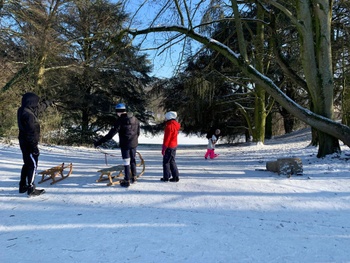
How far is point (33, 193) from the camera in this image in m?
5.49

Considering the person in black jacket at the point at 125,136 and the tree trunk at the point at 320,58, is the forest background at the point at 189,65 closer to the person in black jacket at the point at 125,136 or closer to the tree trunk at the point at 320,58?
the tree trunk at the point at 320,58

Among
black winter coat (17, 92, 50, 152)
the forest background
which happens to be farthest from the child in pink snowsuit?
black winter coat (17, 92, 50, 152)

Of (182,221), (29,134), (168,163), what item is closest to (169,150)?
(168,163)

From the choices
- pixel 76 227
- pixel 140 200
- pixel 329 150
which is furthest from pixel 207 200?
pixel 329 150

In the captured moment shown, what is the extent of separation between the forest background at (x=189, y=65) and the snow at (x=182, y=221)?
13.4 feet

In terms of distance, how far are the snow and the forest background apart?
4.09 m

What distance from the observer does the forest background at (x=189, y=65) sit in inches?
348

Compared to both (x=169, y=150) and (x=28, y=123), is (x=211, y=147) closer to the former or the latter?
(x=169, y=150)

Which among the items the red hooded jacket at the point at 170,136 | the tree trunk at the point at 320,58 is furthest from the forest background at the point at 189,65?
the red hooded jacket at the point at 170,136

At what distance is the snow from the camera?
10.8ft

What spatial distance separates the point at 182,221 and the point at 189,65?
14886mm

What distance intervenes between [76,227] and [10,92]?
12.4 meters

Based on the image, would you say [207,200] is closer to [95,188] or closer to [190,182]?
[190,182]

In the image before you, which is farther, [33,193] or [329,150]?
[329,150]
